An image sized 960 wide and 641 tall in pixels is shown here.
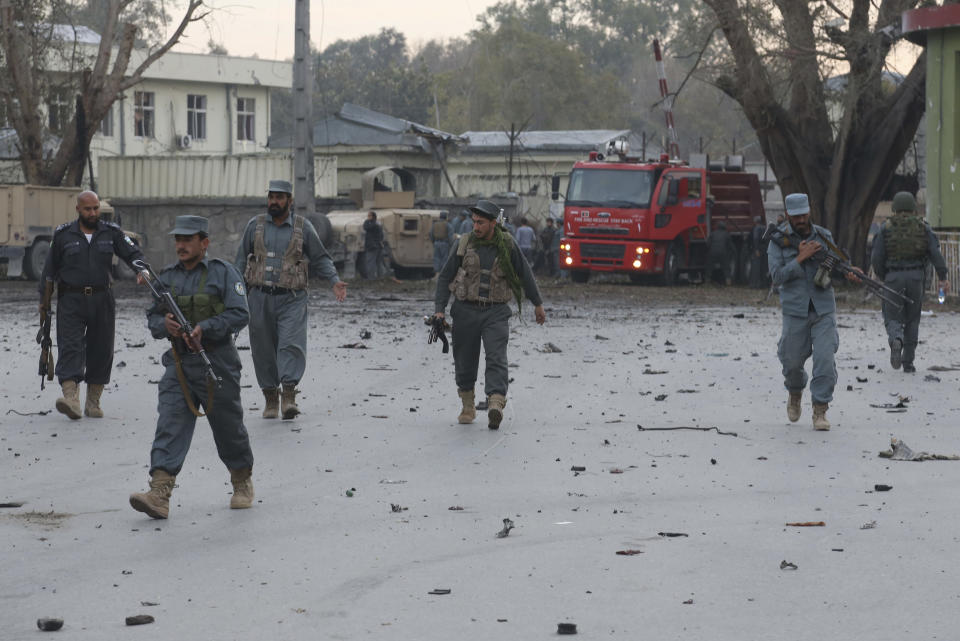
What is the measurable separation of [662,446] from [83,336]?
14.9 ft

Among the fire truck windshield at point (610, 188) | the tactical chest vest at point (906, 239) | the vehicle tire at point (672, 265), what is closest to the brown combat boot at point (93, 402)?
the tactical chest vest at point (906, 239)

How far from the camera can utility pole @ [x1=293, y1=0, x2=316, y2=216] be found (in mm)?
29969

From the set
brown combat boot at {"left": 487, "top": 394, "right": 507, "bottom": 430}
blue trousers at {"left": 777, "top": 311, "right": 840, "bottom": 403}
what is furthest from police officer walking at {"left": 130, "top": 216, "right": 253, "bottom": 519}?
blue trousers at {"left": 777, "top": 311, "right": 840, "bottom": 403}

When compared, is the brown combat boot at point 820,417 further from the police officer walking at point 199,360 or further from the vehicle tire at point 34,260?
the vehicle tire at point 34,260

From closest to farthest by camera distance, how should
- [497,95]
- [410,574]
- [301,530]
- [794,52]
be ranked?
[410,574]
[301,530]
[794,52]
[497,95]

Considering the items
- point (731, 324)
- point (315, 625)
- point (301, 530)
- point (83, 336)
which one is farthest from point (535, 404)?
point (731, 324)

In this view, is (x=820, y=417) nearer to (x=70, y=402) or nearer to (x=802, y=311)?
(x=802, y=311)

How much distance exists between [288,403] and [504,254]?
6.47 feet

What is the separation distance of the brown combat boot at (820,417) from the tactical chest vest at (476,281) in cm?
238

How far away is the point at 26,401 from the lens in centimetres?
1308

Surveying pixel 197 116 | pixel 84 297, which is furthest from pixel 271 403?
pixel 197 116

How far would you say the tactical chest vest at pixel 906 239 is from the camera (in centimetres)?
1547

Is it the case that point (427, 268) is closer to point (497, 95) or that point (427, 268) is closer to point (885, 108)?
point (885, 108)

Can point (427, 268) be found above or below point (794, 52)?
below
